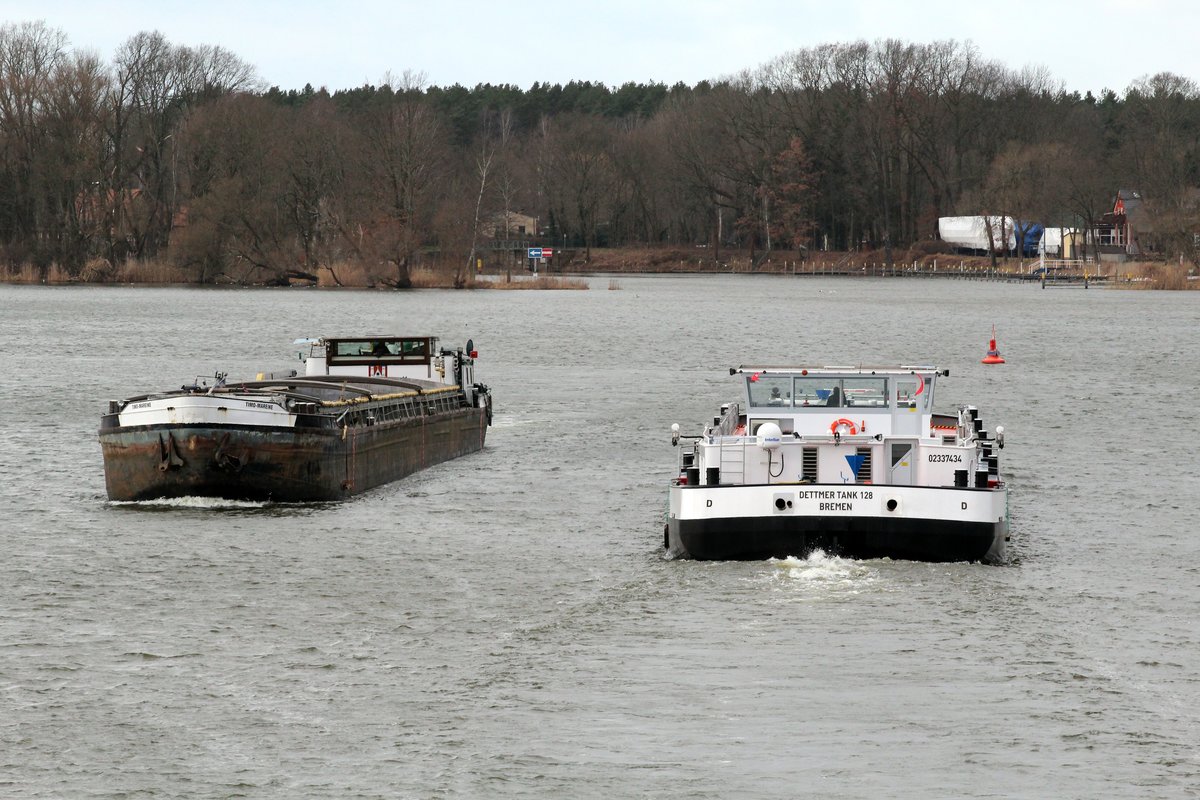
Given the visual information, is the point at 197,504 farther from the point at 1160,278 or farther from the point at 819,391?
the point at 1160,278

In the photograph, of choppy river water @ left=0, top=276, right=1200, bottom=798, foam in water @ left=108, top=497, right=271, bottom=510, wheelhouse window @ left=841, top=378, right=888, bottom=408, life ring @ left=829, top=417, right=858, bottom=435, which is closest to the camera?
choppy river water @ left=0, top=276, right=1200, bottom=798

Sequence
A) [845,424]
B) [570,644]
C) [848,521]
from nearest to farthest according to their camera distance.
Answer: [570,644], [848,521], [845,424]

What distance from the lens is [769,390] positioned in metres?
32.0

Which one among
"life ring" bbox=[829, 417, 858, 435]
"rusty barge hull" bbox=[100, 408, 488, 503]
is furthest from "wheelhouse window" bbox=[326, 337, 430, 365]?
"life ring" bbox=[829, 417, 858, 435]

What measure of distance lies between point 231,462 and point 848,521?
46.3 ft

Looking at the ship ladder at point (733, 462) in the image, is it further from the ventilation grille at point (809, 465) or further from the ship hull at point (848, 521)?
the ship hull at point (848, 521)

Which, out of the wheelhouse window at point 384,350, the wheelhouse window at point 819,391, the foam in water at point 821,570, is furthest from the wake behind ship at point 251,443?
the foam in water at point 821,570

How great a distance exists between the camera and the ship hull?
27.2 metres

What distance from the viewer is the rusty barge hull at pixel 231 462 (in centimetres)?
3494

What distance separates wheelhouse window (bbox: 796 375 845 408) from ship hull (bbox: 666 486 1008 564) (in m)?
4.69

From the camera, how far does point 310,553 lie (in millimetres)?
31031

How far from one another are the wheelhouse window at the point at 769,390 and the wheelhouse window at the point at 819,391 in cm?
21

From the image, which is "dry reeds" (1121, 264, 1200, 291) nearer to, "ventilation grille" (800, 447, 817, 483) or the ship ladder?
"ventilation grille" (800, 447, 817, 483)

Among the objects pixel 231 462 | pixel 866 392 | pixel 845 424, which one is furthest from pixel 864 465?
pixel 231 462
